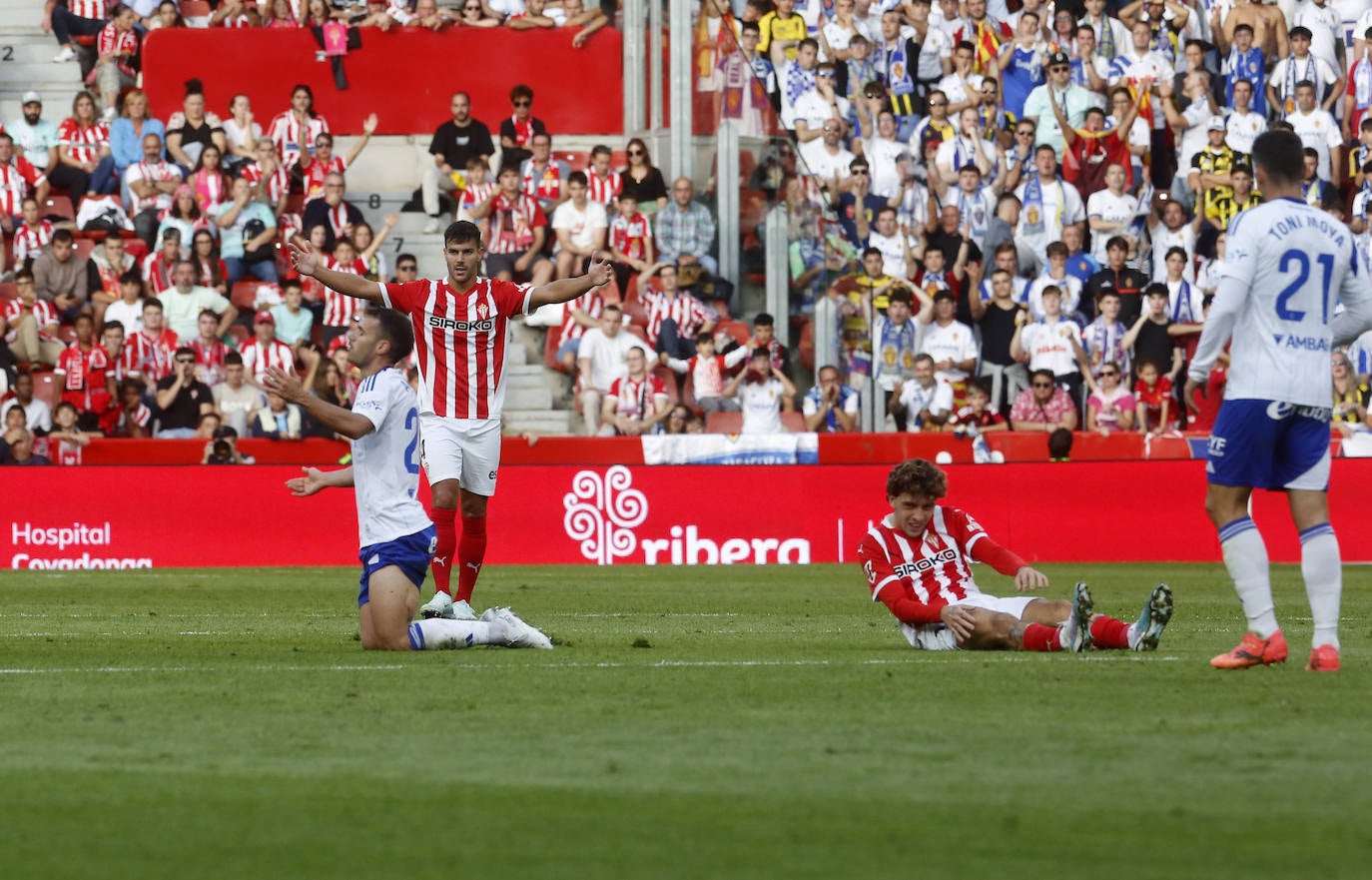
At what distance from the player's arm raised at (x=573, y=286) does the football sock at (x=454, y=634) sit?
2.11 m

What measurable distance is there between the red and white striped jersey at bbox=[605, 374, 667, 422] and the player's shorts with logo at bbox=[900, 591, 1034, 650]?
43.9ft

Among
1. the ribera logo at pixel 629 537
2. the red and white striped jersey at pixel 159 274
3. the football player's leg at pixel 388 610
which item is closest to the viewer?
the football player's leg at pixel 388 610

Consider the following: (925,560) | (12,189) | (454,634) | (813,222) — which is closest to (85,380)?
(12,189)

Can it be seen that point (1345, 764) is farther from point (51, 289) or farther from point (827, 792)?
point (51, 289)

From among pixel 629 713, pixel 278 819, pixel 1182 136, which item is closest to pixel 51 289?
pixel 1182 136

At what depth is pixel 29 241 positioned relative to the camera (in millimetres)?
25562

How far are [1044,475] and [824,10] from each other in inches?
310

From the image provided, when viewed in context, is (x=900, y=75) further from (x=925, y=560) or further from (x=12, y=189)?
(x=925, y=560)

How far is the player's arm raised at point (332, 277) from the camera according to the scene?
11.6 metres

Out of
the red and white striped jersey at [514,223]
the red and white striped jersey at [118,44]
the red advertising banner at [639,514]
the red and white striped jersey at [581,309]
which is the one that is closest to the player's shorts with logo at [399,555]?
the red advertising banner at [639,514]

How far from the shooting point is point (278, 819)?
5.68 metres

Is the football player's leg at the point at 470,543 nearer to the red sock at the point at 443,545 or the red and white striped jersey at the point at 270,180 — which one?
the red sock at the point at 443,545

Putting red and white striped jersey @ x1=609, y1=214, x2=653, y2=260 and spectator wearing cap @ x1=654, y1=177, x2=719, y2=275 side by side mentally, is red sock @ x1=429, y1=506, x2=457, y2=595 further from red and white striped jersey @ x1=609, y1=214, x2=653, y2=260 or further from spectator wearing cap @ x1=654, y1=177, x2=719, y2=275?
red and white striped jersey @ x1=609, y1=214, x2=653, y2=260

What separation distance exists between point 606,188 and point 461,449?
13.5 meters
